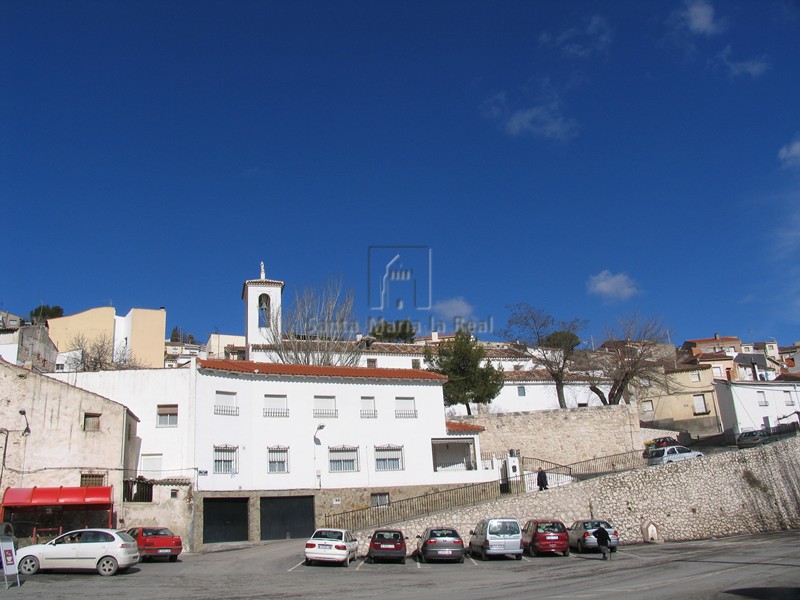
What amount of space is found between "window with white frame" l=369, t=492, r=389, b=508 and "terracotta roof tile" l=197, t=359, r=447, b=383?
6.18m

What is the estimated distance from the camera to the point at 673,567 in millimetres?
22922

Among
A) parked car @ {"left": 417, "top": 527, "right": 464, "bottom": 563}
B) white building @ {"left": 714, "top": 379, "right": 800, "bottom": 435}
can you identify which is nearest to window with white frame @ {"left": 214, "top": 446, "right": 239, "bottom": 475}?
parked car @ {"left": 417, "top": 527, "right": 464, "bottom": 563}

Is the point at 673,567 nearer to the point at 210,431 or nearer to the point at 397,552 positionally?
the point at 397,552

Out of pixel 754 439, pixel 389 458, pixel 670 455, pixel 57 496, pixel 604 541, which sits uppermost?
pixel 754 439

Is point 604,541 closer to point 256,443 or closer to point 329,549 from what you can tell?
point 329,549

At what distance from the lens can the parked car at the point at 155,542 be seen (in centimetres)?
2455

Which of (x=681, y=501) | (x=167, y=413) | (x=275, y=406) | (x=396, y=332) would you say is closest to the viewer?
(x=167, y=413)

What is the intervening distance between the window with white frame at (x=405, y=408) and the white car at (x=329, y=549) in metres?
12.8

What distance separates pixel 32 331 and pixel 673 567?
5018cm

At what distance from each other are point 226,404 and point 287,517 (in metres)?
6.24

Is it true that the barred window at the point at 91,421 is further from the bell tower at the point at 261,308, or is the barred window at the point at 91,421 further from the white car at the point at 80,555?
the bell tower at the point at 261,308

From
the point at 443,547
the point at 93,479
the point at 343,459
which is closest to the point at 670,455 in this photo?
the point at 343,459

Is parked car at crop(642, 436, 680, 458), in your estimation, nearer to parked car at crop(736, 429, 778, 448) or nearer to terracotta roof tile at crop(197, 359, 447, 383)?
parked car at crop(736, 429, 778, 448)

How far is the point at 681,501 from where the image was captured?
36.1 m
